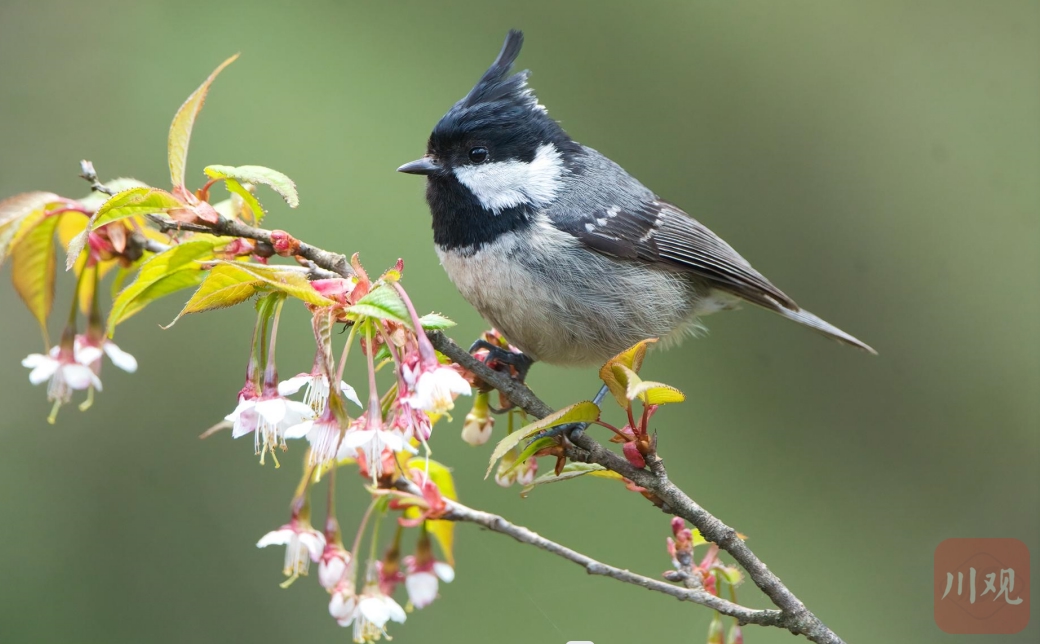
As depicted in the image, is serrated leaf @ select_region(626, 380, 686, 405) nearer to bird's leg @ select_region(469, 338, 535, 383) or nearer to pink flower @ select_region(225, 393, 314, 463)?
pink flower @ select_region(225, 393, 314, 463)

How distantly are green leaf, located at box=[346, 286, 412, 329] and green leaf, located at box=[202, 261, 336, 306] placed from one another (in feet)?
0.34

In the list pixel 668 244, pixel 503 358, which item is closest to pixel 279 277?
pixel 503 358

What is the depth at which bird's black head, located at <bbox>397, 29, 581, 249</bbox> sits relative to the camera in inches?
109

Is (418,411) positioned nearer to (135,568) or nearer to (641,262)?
(641,262)

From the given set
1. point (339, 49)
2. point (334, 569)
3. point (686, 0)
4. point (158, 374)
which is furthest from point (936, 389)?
point (334, 569)

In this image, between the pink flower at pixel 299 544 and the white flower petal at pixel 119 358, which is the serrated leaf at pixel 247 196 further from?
the pink flower at pixel 299 544

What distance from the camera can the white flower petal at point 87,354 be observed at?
204 cm

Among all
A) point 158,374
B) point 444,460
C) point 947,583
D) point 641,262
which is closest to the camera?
point 947,583

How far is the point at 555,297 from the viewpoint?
2730 mm

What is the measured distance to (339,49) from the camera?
5.29 m

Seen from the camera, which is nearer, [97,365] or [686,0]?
[97,365]

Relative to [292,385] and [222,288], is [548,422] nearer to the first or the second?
[292,385]

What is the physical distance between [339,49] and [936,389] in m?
3.82

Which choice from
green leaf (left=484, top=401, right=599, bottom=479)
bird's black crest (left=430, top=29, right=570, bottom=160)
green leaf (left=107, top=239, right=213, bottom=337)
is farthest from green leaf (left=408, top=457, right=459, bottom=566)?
bird's black crest (left=430, top=29, right=570, bottom=160)
